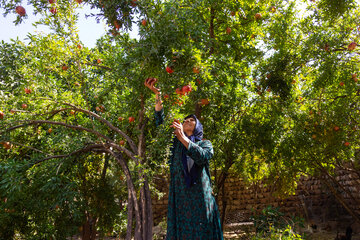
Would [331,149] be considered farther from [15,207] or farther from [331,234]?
[15,207]

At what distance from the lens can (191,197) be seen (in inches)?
95.6

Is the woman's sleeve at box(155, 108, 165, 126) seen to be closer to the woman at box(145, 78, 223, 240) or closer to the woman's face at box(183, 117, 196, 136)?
the woman's face at box(183, 117, 196, 136)

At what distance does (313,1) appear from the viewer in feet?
17.1

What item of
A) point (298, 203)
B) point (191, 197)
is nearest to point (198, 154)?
point (191, 197)

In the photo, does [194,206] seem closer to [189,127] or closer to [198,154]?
[198,154]

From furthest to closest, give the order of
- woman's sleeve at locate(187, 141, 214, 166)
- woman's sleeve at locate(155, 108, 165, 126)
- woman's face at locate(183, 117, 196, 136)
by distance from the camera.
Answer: woman's sleeve at locate(155, 108, 165, 126) → woman's face at locate(183, 117, 196, 136) → woman's sleeve at locate(187, 141, 214, 166)

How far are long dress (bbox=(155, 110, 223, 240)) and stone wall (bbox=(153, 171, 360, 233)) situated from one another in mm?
6884

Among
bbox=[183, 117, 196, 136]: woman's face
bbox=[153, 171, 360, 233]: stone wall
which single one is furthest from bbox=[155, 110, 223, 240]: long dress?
bbox=[153, 171, 360, 233]: stone wall

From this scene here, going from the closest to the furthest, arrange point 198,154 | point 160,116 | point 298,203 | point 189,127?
point 198,154, point 189,127, point 160,116, point 298,203

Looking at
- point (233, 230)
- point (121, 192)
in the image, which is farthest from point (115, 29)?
point (233, 230)

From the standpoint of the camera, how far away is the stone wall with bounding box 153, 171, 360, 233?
30.5ft

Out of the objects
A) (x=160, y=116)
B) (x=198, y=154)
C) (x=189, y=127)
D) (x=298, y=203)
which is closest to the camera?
(x=198, y=154)

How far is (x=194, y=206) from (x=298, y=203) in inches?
404

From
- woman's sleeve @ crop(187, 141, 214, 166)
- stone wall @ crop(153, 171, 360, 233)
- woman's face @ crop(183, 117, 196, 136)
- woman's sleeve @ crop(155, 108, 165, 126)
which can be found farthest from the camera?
stone wall @ crop(153, 171, 360, 233)
